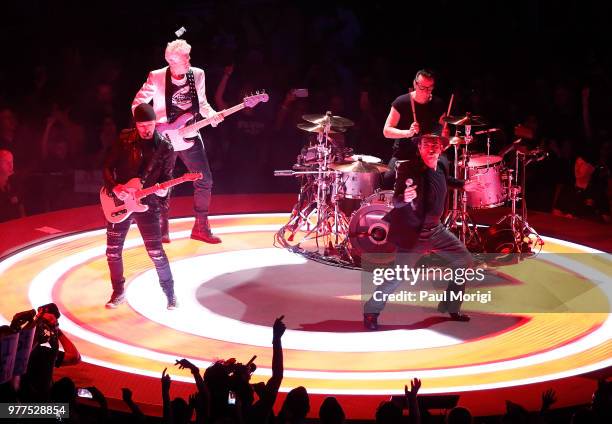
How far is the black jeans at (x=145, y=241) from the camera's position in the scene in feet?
23.2

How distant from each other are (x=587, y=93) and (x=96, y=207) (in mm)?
6427

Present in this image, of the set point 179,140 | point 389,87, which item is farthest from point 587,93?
point 179,140

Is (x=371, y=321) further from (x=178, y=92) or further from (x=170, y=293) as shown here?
(x=178, y=92)

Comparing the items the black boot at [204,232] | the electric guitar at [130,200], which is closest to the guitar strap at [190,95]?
the black boot at [204,232]

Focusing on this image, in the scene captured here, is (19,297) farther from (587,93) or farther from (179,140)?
(587,93)

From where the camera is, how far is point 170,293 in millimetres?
7414

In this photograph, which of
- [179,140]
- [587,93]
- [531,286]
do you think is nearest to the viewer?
[531,286]

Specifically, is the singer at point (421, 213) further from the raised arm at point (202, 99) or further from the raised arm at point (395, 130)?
the raised arm at point (202, 99)

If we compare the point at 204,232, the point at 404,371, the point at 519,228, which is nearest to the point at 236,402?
the point at 404,371

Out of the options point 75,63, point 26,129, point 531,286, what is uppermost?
point 75,63

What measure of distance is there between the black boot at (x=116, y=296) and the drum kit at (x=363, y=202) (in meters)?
2.26

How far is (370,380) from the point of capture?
236 inches

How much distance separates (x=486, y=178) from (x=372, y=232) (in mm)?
1237

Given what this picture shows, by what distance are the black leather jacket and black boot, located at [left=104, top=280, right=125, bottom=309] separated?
2.85 feet
